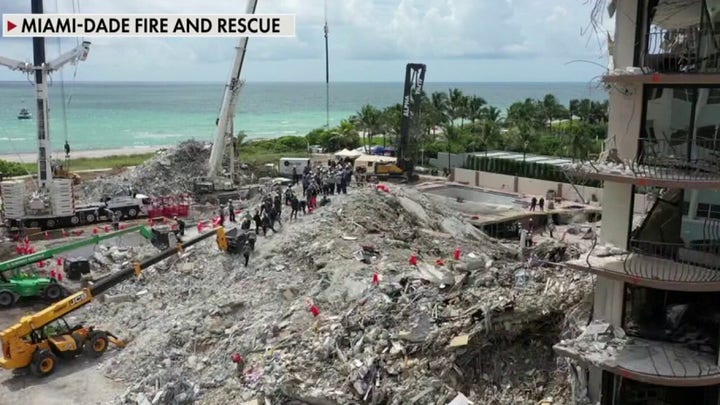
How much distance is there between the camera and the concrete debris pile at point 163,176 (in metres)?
54.1

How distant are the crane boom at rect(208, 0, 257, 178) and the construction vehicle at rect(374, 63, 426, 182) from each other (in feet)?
41.5

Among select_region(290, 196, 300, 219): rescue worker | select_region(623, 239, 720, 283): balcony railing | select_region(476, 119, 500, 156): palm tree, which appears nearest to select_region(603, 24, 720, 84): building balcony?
select_region(623, 239, 720, 283): balcony railing

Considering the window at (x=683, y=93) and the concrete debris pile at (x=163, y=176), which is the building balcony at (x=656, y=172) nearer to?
the window at (x=683, y=93)

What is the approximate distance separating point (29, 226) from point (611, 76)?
39.3 metres

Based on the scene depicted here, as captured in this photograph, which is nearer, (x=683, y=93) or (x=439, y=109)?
(x=683, y=93)

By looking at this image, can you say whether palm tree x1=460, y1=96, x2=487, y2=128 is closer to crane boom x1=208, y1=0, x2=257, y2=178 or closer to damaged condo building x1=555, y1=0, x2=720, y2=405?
crane boom x1=208, y1=0, x2=257, y2=178

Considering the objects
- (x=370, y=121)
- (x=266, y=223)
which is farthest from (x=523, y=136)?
(x=266, y=223)

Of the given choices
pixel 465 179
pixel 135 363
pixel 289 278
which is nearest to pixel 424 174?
pixel 465 179

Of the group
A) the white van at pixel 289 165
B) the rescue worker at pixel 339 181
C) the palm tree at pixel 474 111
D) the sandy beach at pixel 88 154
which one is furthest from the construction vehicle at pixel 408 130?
the sandy beach at pixel 88 154

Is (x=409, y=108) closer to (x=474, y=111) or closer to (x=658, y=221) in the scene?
(x=474, y=111)

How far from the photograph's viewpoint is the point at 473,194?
182 feet

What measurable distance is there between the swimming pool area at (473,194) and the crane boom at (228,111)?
1608 centimetres

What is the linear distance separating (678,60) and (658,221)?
3.72 m

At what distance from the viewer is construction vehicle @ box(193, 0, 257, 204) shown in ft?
159
